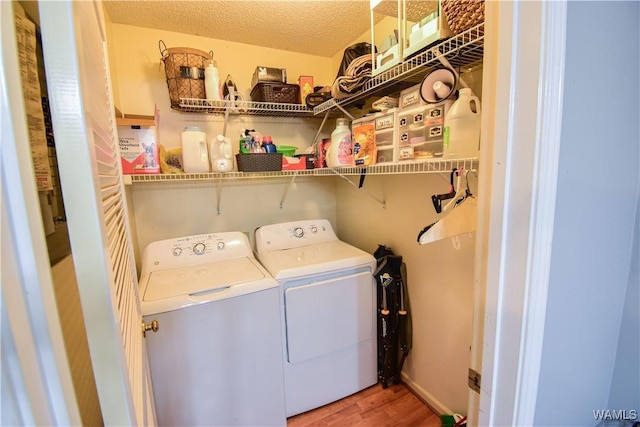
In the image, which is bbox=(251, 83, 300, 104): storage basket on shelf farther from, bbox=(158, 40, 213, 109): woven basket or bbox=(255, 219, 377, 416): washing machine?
bbox=(255, 219, 377, 416): washing machine

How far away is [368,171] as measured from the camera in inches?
58.6

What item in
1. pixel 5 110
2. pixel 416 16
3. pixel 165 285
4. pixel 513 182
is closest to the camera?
pixel 5 110

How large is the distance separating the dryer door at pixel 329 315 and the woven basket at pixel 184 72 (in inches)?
51.1

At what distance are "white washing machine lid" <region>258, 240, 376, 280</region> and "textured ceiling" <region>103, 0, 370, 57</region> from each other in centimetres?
149

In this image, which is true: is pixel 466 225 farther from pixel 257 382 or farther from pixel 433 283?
pixel 257 382

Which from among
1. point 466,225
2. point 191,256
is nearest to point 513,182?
point 466,225

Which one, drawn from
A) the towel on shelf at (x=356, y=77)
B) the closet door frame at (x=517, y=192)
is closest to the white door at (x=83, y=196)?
the closet door frame at (x=517, y=192)

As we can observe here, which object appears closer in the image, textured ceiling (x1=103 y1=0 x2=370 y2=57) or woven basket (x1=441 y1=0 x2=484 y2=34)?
woven basket (x1=441 y1=0 x2=484 y2=34)

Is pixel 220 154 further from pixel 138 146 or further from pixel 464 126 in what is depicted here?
pixel 464 126

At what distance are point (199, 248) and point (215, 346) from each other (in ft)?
2.23

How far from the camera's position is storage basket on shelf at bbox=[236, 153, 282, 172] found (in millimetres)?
1743

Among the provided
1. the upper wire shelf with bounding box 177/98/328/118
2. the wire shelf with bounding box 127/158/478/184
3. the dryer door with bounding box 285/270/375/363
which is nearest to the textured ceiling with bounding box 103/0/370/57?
the upper wire shelf with bounding box 177/98/328/118

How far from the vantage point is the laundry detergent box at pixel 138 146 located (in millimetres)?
1525

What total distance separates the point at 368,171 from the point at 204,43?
4.91 feet
